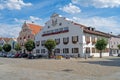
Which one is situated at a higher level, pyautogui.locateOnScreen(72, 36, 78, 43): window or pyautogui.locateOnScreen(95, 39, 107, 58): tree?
pyautogui.locateOnScreen(72, 36, 78, 43): window

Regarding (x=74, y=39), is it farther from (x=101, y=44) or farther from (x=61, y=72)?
(x=61, y=72)

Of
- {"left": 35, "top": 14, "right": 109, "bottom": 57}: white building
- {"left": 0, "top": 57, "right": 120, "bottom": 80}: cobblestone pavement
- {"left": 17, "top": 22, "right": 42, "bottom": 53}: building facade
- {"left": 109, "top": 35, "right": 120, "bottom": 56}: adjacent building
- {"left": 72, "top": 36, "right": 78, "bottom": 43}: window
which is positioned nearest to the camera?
{"left": 0, "top": 57, "right": 120, "bottom": 80}: cobblestone pavement

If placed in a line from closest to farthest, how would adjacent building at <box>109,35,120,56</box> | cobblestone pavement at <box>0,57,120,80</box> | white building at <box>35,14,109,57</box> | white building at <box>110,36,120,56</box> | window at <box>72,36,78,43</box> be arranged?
cobblestone pavement at <box>0,57,120,80</box> → white building at <box>35,14,109,57</box> → window at <box>72,36,78,43</box> → adjacent building at <box>109,35,120,56</box> → white building at <box>110,36,120,56</box>

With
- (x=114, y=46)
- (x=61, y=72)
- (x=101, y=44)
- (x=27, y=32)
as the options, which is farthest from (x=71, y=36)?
(x=61, y=72)

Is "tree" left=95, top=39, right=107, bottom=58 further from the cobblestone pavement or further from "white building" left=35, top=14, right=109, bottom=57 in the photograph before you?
the cobblestone pavement

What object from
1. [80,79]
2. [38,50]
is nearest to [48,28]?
[38,50]

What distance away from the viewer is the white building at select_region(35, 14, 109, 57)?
49.3 meters

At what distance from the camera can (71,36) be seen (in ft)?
168

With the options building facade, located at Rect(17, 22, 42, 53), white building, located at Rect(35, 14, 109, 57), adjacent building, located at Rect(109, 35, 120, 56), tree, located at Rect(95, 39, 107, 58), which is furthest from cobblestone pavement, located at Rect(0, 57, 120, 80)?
building facade, located at Rect(17, 22, 42, 53)

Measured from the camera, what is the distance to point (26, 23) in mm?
68562

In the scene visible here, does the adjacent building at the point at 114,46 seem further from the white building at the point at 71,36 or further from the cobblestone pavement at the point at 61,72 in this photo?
the cobblestone pavement at the point at 61,72

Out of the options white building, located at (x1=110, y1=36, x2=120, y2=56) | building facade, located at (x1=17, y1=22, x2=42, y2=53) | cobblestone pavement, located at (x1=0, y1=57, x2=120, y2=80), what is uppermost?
building facade, located at (x1=17, y1=22, x2=42, y2=53)

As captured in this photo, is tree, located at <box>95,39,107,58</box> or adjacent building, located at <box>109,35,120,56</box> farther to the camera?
adjacent building, located at <box>109,35,120,56</box>

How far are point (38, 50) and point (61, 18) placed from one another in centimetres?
1336
